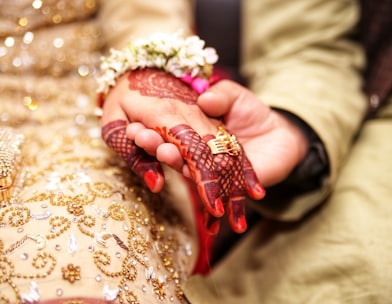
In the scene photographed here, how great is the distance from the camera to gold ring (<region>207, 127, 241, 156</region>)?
490mm

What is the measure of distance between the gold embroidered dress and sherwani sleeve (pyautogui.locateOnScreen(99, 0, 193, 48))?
0.02 metres

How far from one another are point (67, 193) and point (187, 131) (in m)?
0.16

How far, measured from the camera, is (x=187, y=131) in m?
0.49

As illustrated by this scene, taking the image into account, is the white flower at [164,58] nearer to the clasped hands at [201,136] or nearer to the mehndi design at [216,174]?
the clasped hands at [201,136]

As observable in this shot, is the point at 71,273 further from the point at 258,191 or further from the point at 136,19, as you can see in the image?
the point at 136,19

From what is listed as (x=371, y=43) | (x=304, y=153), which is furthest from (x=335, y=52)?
(x=304, y=153)

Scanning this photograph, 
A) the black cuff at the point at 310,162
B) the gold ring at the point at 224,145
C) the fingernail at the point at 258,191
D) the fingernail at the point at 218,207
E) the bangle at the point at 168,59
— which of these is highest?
the bangle at the point at 168,59

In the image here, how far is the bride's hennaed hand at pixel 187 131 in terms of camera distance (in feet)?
1.54

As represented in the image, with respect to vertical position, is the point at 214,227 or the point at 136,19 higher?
the point at 136,19

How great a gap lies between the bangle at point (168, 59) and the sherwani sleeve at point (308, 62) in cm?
16

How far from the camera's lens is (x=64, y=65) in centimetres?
76

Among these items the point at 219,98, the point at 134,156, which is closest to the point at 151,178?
the point at 134,156

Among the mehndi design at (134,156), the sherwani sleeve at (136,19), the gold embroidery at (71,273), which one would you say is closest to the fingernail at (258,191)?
the mehndi design at (134,156)

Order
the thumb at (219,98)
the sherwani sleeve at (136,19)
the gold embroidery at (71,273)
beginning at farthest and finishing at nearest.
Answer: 1. the sherwani sleeve at (136,19)
2. the thumb at (219,98)
3. the gold embroidery at (71,273)
